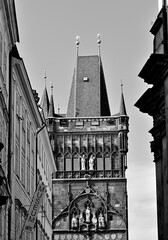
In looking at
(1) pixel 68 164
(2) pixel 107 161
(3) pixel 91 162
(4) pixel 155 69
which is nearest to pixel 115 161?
(2) pixel 107 161

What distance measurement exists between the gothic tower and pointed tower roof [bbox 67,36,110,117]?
112 centimetres

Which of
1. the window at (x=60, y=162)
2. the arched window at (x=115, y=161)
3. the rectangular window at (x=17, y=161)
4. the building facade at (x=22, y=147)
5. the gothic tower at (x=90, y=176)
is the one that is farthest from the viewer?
the window at (x=60, y=162)

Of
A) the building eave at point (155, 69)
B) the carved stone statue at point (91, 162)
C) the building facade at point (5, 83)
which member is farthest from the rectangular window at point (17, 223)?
the carved stone statue at point (91, 162)

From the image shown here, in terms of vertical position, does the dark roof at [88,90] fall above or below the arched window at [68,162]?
above

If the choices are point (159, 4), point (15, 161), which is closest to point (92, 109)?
point (15, 161)

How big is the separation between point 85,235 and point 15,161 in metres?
46.3

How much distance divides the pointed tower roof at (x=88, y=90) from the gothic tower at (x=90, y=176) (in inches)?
44.2

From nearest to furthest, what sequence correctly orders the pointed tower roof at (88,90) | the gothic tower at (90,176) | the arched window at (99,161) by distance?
1. the gothic tower at (90,176)
2. the arched window at (99,161)
3. the pointed tower roof at (88,90)

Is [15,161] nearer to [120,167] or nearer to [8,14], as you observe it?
[8,14]

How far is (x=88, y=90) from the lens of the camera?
301ft

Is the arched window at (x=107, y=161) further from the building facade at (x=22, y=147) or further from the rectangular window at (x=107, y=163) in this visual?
the building facade at (x=22, y=147)

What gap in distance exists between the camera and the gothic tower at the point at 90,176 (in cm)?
7975

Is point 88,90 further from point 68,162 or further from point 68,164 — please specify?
point 68,164

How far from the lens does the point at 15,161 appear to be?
3481 cm
